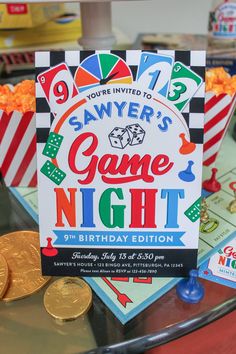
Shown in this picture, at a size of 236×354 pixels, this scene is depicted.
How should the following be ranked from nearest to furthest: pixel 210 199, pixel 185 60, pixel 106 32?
pixel 185 60, pixel 210 199, pixel 106 32

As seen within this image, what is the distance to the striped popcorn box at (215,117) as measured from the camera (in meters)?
0.71

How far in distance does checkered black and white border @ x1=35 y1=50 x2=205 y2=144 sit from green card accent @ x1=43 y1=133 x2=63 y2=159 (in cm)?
1

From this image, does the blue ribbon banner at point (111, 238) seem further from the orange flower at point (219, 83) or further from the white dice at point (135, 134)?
the orange flower at point (219, 83)

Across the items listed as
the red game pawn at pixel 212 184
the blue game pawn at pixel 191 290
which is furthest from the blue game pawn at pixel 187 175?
the red game pawn at pixel 212 184

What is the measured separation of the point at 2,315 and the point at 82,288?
108 millimetres

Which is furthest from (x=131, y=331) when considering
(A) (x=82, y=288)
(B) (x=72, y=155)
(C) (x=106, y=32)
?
(C) (x=106, y=32)

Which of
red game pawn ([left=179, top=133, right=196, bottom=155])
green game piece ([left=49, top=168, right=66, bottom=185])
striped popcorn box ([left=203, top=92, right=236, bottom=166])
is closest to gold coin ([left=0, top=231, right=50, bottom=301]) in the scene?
green game piece ([left=49, top=168, right=66, bottom=185])

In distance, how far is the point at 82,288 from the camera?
56 centimetres

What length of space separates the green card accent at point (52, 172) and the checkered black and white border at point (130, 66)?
0.04 meters

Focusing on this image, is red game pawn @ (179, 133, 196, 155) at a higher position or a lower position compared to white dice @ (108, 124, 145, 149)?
lower

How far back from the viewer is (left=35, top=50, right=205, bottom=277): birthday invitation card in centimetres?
51

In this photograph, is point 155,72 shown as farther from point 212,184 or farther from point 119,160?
point 212,184

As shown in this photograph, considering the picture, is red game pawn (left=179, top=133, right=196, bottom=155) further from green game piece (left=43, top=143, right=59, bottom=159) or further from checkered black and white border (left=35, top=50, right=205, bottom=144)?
green game piece (left=43, top=143, right=59, bottom=159)

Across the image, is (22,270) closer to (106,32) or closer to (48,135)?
(48,135)
